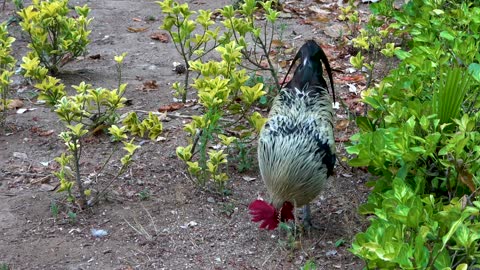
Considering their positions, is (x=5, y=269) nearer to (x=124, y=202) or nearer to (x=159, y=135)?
(x=124, y=202)

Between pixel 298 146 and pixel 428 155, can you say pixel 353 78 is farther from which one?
pixel 428 155

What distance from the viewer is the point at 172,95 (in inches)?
231

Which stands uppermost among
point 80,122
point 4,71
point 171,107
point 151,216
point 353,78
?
point 4,71

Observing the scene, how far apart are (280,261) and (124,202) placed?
1.10 metres

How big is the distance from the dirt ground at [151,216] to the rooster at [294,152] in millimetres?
212

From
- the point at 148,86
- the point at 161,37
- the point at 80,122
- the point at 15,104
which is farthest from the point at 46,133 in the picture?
the point at 161,37

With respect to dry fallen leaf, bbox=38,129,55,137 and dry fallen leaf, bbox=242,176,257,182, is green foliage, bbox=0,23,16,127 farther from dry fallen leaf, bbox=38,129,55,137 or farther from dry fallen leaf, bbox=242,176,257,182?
dry fallen leaf, bbox=242,176,257,182

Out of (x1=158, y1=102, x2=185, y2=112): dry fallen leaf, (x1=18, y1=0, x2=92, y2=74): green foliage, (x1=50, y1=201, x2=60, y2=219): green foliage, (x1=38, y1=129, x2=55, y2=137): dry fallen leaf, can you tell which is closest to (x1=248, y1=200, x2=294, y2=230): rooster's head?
(x1=50, y1=201, x2=60, y2=219): green foliage

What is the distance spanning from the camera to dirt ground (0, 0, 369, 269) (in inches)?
158

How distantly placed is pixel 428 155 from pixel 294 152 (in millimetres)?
1173

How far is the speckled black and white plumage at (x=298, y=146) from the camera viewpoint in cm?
404

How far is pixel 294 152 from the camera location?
4051 mm

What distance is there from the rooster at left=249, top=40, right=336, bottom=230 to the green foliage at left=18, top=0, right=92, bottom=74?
196cm

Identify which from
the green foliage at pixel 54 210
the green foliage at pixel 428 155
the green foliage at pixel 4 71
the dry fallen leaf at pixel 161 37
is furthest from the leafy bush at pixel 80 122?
the dry fallen leaf at pixel 161 37
